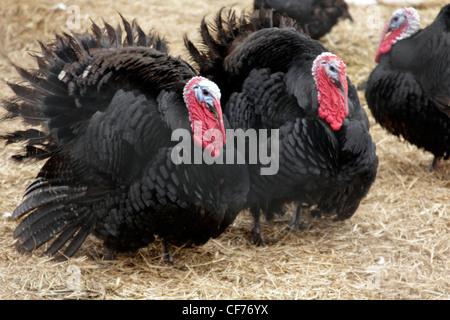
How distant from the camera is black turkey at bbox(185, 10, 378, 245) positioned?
3672 millimetres

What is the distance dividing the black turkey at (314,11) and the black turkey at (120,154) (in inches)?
134

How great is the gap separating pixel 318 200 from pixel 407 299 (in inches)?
34.7

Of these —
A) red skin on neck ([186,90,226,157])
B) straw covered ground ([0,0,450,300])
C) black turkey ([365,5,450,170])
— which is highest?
red skin on neck ([186,90,226,157])

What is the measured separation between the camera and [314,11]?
6969 millimetres

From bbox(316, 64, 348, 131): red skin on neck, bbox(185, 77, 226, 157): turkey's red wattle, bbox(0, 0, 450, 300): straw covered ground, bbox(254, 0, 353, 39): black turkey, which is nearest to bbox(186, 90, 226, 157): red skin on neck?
bbox(185, 77, 226, 157): turkey's red wattle

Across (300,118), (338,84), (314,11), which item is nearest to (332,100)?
(338,84)

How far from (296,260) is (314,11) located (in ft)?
13.2

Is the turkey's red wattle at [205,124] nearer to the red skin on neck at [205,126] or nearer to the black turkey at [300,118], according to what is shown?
the red skin on neck at [205,126]

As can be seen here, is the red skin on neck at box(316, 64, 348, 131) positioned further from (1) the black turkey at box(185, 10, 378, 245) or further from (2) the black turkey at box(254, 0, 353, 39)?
(2) the black turkey at box(254, 0, 353, 39)

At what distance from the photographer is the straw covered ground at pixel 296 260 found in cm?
343

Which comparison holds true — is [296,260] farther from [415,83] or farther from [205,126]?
[415,83]

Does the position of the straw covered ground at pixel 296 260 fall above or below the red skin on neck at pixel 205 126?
below

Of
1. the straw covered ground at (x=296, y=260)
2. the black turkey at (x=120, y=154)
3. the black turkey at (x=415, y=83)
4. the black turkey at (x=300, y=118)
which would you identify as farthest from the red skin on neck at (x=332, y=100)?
the black turkey at (x=415, y=83)

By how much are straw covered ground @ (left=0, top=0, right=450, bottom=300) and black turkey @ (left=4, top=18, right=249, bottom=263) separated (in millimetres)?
181
